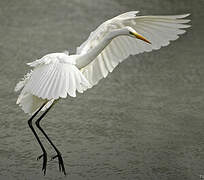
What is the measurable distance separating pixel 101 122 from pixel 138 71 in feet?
2.56

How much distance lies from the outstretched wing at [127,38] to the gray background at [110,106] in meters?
0.62

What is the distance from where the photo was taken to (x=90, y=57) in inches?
96.6

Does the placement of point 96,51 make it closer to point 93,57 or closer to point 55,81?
point 93,57

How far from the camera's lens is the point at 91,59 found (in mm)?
2459

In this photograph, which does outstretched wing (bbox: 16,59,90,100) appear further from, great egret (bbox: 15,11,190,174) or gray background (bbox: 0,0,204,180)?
gray background (bbox: 0,0,204,180)

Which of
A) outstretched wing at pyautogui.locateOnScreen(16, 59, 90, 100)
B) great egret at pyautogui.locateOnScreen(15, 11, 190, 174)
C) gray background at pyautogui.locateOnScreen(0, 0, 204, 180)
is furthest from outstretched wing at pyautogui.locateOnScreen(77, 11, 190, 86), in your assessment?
gray background at pyautogui.locateOnScreen(0, 0, 204, 180)

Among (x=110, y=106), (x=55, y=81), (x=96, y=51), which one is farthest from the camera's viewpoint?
(x=110, y=106)

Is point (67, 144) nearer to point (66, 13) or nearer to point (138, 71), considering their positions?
point (138, 71)

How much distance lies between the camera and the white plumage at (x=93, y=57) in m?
2.17

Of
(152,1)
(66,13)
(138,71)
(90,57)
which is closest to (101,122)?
(138,71)

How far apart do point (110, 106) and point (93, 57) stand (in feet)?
4.29

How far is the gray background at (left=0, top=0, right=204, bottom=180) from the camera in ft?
10.2

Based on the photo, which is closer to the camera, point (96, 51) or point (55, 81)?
point (55, 81)

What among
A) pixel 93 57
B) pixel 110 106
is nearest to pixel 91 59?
pixel 93 57
